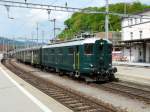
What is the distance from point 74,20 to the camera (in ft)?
441

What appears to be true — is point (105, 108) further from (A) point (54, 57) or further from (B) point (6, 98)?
(A) point (54, 57)

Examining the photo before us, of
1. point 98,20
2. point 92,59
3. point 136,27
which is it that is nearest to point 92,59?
point 92,59

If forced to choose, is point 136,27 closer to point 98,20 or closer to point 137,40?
point 137,40

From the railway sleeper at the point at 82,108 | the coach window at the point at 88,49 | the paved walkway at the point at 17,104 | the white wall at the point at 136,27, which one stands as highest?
the white wall at the point at 136,27

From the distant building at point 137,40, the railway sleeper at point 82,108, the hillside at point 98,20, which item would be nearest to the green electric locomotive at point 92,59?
the railway sleeper at point 82,108

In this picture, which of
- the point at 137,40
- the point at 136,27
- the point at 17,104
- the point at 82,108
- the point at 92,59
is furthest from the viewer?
the point at 136,27

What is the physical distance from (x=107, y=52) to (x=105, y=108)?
1130 cm

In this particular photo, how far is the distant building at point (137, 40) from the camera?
168 ft

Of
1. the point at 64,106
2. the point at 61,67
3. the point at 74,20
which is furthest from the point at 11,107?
the point at 74,20

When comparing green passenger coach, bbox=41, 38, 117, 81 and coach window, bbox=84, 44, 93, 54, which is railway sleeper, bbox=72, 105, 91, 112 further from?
coach window, bbox=84, 44, 93, 54

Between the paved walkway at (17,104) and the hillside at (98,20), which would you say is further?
the hillside at (98,20)

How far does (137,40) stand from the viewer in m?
47.1

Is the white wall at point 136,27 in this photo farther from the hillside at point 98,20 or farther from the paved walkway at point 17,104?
the paved walkway at point 17,104

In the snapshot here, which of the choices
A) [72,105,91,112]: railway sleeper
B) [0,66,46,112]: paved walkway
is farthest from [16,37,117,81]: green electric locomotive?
[72,105,91,112]: railway sleeper
